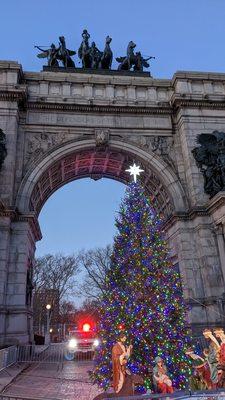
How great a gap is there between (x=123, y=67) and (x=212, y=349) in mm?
21731

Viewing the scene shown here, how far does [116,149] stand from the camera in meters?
22.7

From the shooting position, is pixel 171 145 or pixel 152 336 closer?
pixel 152 336

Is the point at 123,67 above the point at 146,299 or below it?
above

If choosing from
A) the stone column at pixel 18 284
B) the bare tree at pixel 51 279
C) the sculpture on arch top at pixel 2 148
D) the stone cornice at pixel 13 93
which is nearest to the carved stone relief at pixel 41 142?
the sculpture on arch top at pixel 2 148

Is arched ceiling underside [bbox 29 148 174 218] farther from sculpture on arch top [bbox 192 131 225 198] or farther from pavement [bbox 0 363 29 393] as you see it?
pavement [bbox 0 363 29 393]

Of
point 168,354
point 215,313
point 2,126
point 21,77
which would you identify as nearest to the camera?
point 168,354

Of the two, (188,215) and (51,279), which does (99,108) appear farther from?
(51,279)

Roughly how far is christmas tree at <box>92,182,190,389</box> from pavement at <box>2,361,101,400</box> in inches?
42.7

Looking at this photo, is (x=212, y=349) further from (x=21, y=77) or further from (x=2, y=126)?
(x=21, y=77)

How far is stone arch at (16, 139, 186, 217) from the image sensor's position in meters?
21.3

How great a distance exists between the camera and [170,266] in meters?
11.5

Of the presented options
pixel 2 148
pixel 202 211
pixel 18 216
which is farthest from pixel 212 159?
pixel 2 148

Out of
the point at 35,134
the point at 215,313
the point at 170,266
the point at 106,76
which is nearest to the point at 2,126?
the point at 35,134

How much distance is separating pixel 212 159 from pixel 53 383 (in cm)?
1448
